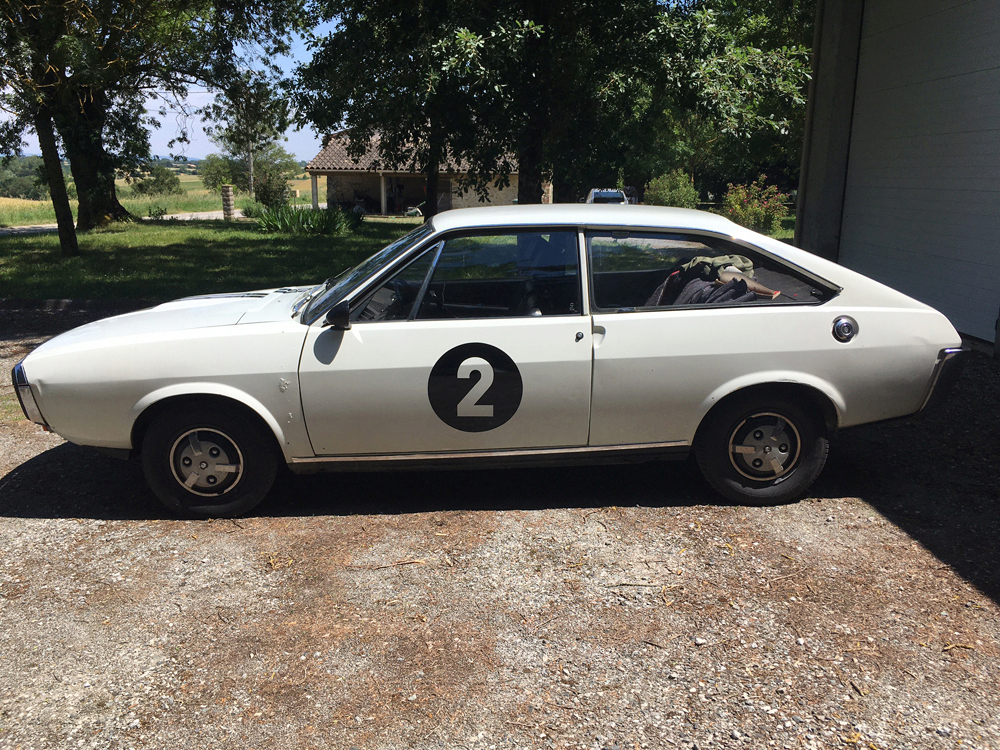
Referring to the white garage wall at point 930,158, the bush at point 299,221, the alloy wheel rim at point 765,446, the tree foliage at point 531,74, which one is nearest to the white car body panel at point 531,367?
the alloy wheel rim at point 765,446

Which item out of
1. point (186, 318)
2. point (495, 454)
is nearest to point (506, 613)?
point (495, 454)

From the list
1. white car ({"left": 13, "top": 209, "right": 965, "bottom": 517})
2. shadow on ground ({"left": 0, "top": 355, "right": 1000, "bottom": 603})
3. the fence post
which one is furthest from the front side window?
the fence post

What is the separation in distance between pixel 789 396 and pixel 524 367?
145cm

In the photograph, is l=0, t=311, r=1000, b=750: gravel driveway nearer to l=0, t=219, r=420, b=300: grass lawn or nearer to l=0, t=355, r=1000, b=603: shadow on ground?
l=0, t=355, r=1000, b=603: shadow on ground

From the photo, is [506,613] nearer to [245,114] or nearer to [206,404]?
[206,404]

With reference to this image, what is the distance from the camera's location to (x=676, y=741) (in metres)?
2.70

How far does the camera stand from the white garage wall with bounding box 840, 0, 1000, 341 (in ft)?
28.5

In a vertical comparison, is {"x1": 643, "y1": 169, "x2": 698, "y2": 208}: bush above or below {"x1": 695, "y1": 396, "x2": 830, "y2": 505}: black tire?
above

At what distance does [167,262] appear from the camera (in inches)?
611

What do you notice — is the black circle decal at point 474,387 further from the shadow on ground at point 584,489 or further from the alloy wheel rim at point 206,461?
the alloy wheel rim at point 206,461

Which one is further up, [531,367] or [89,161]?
[89,161]

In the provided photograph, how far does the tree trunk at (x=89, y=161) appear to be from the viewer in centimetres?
2270

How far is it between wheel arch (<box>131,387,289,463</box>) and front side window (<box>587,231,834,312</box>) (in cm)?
183

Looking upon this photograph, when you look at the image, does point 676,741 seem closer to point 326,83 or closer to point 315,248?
point 326,83
